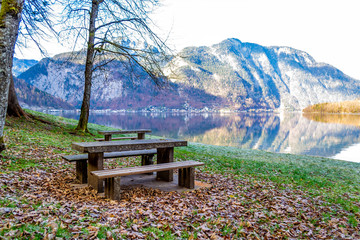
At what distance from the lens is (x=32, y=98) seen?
15450 cm

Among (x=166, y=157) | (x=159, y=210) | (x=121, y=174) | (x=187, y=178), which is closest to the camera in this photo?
(x=159, y=210)

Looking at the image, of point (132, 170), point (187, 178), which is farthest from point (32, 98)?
point (132, 170)

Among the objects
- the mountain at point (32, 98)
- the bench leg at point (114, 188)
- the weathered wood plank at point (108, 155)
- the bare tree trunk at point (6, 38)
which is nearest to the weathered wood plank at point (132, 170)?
the bench leg at point (114, 188)

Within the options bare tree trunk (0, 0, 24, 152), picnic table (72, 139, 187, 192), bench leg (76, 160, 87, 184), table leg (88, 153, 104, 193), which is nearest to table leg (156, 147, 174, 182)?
picnic table (72, 139, 187, 192)

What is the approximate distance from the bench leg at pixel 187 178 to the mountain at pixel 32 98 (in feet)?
518

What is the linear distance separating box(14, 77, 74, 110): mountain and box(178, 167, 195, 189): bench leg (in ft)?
518

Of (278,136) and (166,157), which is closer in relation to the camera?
(166,157)

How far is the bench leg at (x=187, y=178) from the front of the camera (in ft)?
22.5

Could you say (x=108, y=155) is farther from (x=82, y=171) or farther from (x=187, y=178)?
(x=187, y=178)

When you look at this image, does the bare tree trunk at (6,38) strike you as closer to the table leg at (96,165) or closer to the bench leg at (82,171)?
the bench leg at (82,171)

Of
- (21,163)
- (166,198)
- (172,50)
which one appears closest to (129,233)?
(166,198)

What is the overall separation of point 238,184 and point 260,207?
7.11 ft

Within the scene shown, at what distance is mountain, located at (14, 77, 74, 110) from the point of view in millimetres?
148000

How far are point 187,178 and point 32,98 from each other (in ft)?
563
